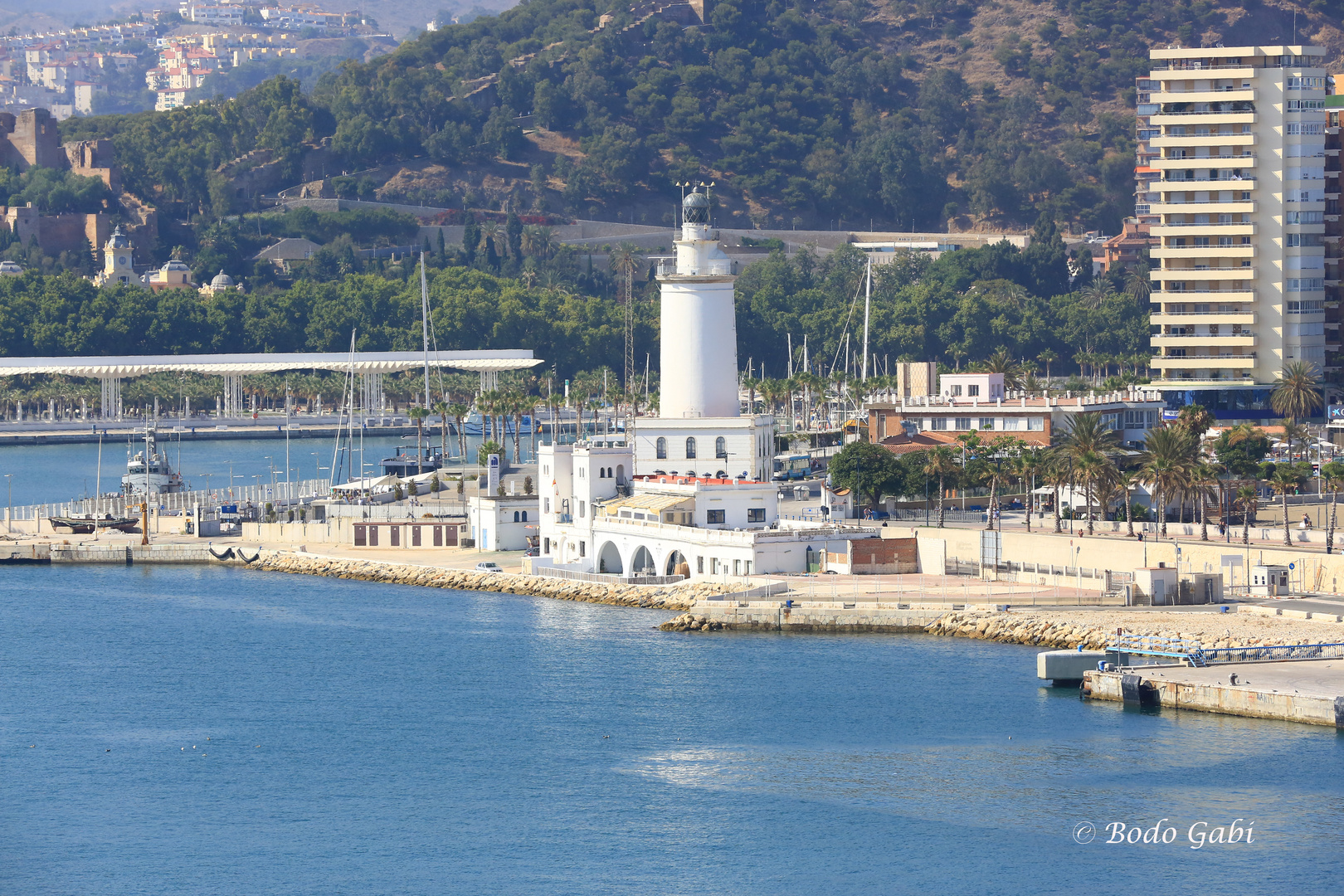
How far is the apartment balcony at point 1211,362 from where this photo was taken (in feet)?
326

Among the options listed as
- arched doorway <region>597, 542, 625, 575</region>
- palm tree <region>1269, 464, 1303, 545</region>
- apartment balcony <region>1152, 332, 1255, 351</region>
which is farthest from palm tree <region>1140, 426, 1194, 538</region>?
apartment balcony <region>1152, 332, 1255, 351</region>

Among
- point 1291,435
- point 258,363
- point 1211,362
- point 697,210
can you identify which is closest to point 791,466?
point 697,210

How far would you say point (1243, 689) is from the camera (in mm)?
46250

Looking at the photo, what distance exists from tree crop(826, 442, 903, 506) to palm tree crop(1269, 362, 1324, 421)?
80.4 feet

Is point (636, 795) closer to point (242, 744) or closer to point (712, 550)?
point (242, 744)

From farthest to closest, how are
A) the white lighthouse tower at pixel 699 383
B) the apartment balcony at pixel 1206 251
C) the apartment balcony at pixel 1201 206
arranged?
the apartment balcony at pixel 1206 251, the apartment balcony at pixel 1201 206, the white lighthouse tower at pixel 699 383

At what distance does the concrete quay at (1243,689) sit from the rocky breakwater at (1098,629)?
154 cm

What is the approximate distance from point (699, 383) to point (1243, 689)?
92.1 ft

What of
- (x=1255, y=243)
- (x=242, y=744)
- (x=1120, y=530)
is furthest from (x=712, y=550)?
(x=1255, y=243)

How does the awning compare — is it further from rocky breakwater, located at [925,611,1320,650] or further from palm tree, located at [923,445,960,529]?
rocky breakwater, located at [925,611,1320,650]

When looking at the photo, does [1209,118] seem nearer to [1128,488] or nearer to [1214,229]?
[1214,229]

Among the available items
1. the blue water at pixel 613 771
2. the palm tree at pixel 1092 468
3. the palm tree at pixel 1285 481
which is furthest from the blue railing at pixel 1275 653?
the palm tree at pixel 1092 468

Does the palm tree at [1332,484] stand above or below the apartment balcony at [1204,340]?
below

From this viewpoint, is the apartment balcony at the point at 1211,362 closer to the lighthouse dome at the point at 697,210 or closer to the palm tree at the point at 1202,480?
the lighthouse dome at the point at 697,210
